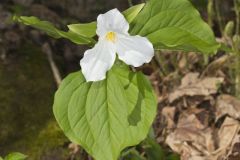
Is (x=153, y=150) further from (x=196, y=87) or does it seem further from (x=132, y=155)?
(x=196, y=87)

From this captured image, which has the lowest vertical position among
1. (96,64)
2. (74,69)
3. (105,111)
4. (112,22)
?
(74,69)

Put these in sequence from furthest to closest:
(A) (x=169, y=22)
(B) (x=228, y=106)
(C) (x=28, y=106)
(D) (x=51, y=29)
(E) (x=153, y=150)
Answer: (C) (x=28, y=106) → (B) (x=228, y=106) → (E) (x=153, y=150) → (A) (x=169, y=22) → (D) (x=51, y=29)

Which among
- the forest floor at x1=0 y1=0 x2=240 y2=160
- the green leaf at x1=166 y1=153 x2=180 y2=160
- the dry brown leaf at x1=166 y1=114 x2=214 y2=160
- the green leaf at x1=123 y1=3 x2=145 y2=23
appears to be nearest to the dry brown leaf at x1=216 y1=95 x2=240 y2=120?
the forest floor at x1=0 y1=0 x2=240 y2=160

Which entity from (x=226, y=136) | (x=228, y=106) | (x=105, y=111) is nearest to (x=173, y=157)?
(x=226, y=136)

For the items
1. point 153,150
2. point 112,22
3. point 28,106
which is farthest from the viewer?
point 28,106

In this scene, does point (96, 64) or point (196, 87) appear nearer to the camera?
point (96, 64)

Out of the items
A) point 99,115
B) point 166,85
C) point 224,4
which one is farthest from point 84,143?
point 224,4
